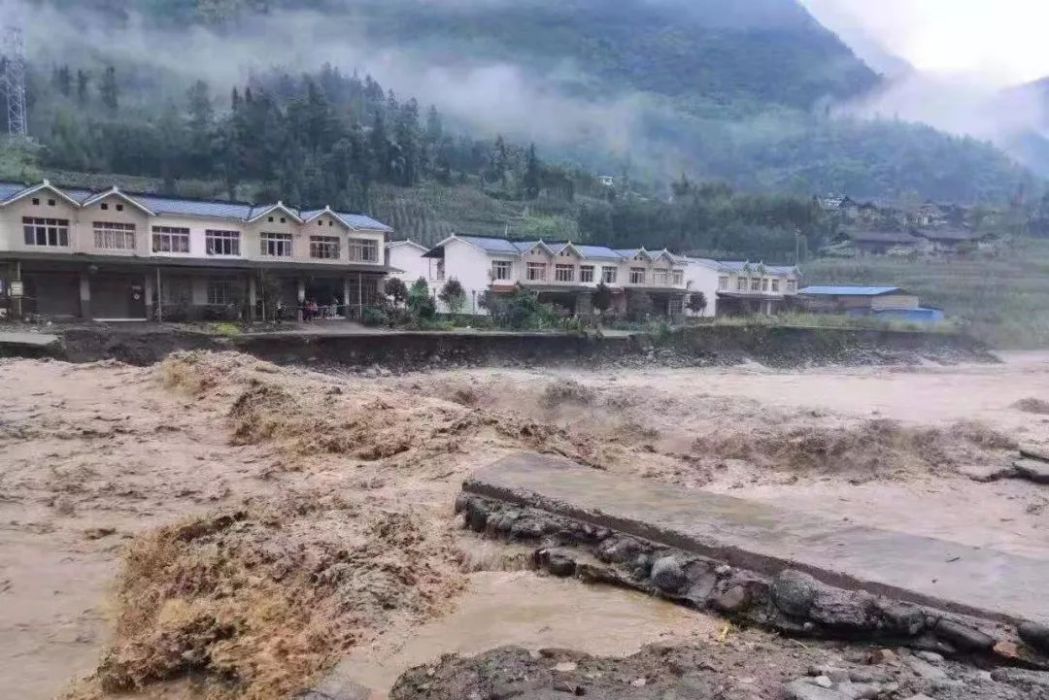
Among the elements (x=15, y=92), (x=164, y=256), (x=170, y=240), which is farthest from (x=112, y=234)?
(x=15, y=92)

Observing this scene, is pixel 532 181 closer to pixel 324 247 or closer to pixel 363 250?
pixel 363 250

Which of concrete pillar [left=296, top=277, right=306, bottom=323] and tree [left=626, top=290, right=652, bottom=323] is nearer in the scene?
concrete pillar [left=296, top=277, right=306, bottom=323]

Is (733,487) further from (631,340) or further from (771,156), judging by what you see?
(771,156)

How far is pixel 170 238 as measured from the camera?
31906mm

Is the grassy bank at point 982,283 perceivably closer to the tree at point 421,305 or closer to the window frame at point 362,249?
the tree at point 421,305

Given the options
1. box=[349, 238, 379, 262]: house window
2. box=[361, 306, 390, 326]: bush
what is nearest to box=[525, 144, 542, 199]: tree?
box=[349, 238, 379, 262]: house window

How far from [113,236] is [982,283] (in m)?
55.4

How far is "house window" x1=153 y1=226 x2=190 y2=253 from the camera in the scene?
104 feet

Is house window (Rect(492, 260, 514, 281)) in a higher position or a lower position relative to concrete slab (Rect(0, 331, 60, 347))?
higher

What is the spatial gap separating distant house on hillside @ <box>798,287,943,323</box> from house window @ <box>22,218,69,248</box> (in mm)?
43877

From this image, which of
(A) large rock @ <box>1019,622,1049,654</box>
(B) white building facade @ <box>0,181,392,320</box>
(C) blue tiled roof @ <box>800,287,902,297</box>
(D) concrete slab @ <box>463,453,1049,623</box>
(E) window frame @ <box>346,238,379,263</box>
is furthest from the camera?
(C) blue tiled roof @ <box>800,287,902,297</box>

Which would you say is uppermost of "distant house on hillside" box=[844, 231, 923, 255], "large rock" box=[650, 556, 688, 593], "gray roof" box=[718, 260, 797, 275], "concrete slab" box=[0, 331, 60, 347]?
"distant house on hillside" box=[844, 231, 923, 255]

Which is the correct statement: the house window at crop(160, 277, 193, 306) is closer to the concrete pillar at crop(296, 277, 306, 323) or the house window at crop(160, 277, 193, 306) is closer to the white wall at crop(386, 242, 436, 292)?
the concrete pillar at crop(296, 277, 306, 323)

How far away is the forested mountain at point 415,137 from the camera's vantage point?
220 ft
